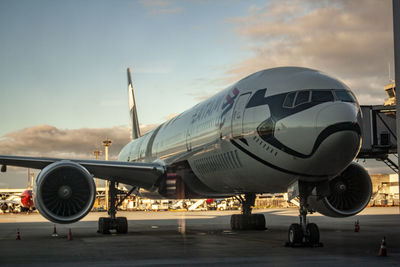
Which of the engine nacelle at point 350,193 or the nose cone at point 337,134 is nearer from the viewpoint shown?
the nose cone at point 337,134

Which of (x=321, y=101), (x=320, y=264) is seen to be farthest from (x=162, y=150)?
(x=320, y=264)

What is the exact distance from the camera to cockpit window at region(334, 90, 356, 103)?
465 inches

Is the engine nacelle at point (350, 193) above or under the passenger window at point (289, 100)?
under

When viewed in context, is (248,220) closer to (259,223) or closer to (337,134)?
(259,223)

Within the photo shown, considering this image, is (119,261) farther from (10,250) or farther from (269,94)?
(269,94)

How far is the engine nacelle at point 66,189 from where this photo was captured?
1585 centimetres

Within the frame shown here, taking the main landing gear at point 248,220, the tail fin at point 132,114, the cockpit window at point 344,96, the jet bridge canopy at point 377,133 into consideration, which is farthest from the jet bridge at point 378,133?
the tail fin at point 132,114

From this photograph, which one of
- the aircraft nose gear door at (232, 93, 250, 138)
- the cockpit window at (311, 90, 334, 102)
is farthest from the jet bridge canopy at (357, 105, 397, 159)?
the cockpit window at (311, 90, 334, 102)

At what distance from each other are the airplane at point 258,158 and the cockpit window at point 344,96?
31 millimetres

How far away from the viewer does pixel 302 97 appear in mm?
11961

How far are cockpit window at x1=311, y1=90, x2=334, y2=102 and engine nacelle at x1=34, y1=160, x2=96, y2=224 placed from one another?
24.3 feet

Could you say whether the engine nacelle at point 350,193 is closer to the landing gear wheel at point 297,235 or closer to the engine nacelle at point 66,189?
the landing gear wheel at point 297,235

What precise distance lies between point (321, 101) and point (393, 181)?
10347cm

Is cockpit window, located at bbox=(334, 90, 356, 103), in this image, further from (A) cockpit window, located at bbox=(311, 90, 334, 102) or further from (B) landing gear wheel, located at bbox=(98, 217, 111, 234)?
(B) landing gear wheel, located at bbox=(98, 217, 111, 234)
